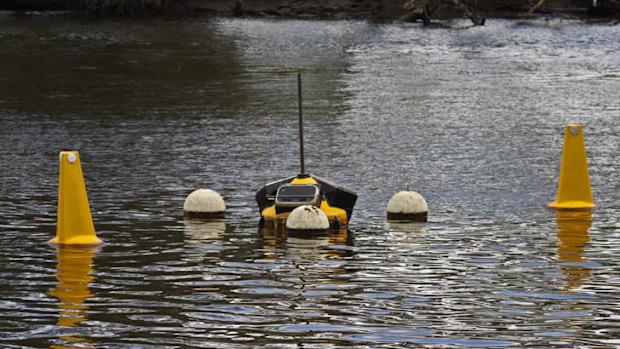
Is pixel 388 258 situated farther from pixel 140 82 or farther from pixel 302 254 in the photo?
pixel 140 82

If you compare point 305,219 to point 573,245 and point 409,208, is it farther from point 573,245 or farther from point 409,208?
point 573,245

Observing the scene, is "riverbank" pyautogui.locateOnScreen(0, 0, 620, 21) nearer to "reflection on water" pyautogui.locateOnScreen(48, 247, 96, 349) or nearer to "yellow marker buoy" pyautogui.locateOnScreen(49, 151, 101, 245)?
"yellow marker buoy" pyautogui.locateOnScreen(49, 151, 101, 245)

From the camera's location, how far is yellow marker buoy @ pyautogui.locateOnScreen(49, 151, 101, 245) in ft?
39.3

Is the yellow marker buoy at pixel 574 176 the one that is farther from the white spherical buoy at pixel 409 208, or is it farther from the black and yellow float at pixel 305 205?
the black and yellow float at pixel 305 205

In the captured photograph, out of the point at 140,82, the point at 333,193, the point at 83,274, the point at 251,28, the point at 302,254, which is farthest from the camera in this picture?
the point at 251,28

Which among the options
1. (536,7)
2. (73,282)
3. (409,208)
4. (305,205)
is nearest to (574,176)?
(409,208)

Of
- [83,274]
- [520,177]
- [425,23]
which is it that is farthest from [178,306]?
[425,23]

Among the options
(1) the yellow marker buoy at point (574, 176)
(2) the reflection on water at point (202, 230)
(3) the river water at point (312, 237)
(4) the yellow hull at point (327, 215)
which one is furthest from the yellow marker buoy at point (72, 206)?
(1) the yellow marker buoy at point (574, 176)

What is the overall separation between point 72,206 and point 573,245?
446cm

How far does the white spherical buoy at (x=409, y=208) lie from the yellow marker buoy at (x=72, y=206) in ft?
10.2

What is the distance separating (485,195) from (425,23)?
36.1m

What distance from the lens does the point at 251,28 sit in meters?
47.5

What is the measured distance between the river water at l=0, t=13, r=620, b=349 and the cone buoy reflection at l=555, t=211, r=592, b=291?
50 millimetres

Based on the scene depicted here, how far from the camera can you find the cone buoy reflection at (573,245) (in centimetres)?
1059
